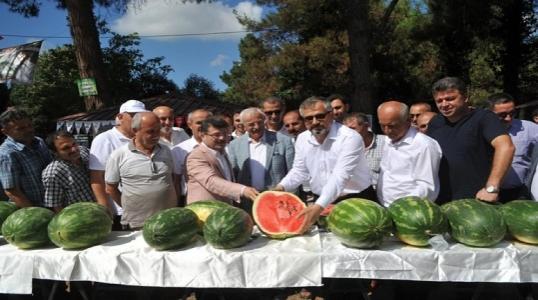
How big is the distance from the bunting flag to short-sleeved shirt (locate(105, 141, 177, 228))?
6.71 m

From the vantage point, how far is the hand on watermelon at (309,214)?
2977mm

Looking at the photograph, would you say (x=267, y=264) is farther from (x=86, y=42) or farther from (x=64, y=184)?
(x=86, y=42)

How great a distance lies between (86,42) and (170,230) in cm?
757

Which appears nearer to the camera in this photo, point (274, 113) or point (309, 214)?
point (309, 214)

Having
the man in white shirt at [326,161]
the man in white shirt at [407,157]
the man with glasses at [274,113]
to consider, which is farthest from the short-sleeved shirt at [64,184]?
the man in white shirt at [407,157]

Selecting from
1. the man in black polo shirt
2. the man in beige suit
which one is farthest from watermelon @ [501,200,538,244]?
the man in beige suit

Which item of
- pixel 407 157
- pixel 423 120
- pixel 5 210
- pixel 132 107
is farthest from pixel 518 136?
pixel 5 210

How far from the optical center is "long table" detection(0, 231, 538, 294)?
2604mm

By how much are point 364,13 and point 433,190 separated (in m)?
8.25

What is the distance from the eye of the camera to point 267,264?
8.75 ft

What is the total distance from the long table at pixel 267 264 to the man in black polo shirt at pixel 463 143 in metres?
0.68

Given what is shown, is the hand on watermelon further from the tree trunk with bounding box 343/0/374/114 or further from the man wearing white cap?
the tree trunk with bounding box 343/0/374/114

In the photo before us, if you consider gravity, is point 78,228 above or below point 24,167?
below

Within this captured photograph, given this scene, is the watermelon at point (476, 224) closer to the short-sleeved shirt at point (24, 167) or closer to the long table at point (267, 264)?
the long table at point (267, 264)
